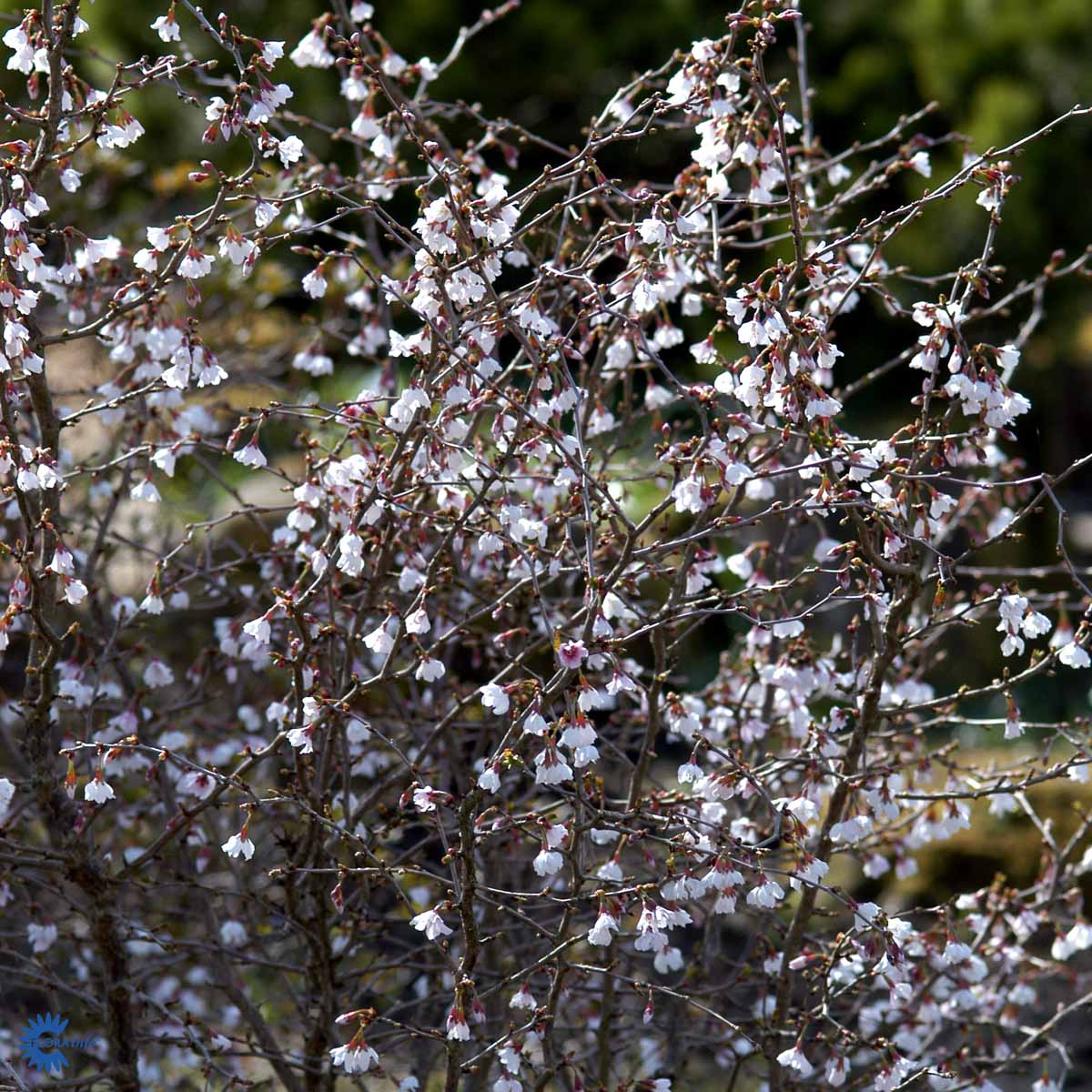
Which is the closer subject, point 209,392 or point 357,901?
point 357,901

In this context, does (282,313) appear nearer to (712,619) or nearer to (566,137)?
(566,137)

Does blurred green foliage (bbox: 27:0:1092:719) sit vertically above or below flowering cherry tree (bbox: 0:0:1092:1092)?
above

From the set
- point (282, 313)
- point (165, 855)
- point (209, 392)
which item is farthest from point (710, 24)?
point (165, 855)

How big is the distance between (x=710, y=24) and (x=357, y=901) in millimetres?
6788

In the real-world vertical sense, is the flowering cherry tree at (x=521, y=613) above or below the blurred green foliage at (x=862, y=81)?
below

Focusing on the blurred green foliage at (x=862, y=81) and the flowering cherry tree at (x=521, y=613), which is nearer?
the flowering cherry tree at (x=521, y=613)

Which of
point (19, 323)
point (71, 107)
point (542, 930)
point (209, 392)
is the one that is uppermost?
point (209, 392)

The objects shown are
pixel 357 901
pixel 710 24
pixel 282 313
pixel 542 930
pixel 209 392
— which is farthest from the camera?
pixel 710 24

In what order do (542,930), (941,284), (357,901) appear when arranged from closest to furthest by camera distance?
(542,930), (357,901), (941,284)

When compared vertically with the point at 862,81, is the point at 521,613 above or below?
below

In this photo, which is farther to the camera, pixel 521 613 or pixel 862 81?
pixel 862 81

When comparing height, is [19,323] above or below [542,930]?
above

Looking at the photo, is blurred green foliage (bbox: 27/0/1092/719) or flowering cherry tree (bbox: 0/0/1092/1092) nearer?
flowering cherry tree (bbox: 0/0/1092/1092)

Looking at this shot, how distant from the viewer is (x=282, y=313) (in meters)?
6.88
